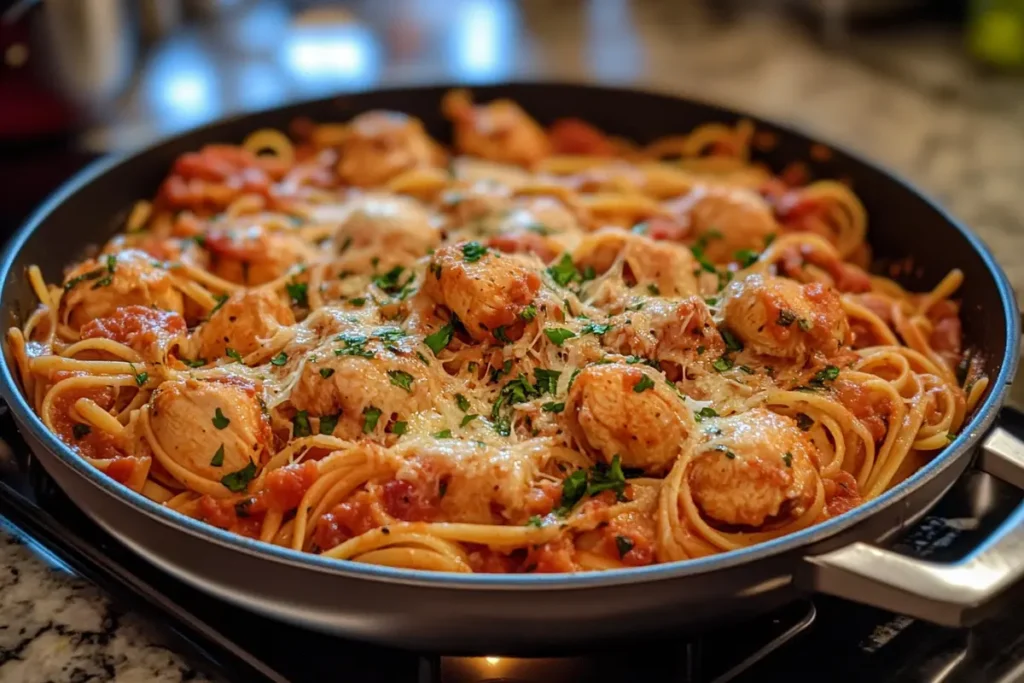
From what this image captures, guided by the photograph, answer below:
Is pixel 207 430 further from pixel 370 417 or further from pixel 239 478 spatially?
pixel 370 417

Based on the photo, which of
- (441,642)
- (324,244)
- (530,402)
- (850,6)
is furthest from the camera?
(850,6)

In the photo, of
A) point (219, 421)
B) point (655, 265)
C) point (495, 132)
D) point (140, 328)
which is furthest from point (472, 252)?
point (495, 132)

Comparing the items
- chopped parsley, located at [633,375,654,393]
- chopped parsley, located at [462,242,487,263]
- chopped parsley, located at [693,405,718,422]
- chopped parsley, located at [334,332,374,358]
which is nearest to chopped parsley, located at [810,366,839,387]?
chopped parsley, located at [693,405,718,422]

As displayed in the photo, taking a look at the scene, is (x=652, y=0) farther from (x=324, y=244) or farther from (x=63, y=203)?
(x=63, y=203)

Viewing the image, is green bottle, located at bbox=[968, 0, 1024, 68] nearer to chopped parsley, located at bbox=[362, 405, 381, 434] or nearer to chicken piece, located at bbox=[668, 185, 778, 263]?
chicken piece, located at bbox=[668, 185, 778, 263]

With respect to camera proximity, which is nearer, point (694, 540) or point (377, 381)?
point (694, 540)

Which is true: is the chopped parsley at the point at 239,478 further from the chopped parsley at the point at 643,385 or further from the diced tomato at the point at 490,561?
the chopped parsley at the point at 643,385

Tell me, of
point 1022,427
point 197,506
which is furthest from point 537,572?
point 1022,427
